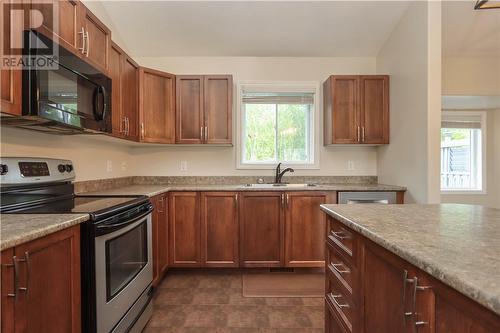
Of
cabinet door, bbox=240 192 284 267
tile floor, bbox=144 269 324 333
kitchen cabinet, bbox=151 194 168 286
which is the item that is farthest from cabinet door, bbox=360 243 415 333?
kitchen cabinet, bbox=151 194 168 286

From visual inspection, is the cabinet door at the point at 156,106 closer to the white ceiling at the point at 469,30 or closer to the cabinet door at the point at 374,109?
the cabinet door at the point at 374,109

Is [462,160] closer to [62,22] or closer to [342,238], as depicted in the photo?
[342,238]

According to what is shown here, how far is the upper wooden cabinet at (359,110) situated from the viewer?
Result: 313 centimetres

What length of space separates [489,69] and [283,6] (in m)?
2.96

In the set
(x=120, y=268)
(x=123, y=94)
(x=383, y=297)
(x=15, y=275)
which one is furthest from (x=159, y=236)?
(x=383, y=297)

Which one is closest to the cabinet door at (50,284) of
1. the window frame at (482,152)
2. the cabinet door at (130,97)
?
the cabinet door at (130,97)

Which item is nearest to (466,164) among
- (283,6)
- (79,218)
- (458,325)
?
(283,6)

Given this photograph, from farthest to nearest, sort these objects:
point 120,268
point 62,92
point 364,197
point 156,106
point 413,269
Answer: point 156,106 → point 364,197 → point 120,268 → point 62,92 → point 413,269

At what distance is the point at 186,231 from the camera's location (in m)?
2.87

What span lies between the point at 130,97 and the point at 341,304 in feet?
8.08

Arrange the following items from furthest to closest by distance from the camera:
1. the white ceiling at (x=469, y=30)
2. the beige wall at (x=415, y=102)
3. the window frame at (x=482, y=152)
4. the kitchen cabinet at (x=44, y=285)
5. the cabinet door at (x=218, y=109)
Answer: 1. the window frame at (x=482, y=152)
2. the cabinet door at (x=218, y=109)
3. the white ceiling at (x=469, y=30)
4. the beige wall at (x=415, y=102)
5. the kitchen cabinet at (x=44, y=285)

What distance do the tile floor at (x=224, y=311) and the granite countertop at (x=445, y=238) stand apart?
3.68 ft

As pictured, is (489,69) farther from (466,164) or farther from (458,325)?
(458,325)

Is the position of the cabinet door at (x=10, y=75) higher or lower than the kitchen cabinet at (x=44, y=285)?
higher
